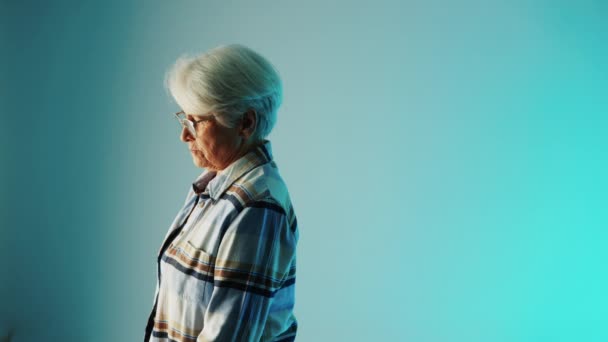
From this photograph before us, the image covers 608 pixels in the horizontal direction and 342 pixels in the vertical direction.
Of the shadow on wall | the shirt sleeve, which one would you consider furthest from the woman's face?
the shadow on wall

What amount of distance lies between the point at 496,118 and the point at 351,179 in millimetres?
548

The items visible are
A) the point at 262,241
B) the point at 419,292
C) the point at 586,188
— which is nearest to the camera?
the point at 262,241

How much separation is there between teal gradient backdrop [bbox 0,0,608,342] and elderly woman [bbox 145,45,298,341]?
0.97 metres

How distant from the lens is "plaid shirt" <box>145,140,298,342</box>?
1039mm

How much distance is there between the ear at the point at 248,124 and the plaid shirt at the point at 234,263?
39mm

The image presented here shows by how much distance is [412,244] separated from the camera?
7.01ft

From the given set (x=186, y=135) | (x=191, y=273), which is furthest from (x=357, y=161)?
(x=191, y=273)

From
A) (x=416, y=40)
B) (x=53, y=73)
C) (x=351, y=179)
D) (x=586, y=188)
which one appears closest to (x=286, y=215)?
(x=351, y=179)

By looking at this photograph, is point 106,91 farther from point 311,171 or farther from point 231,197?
point 231,197

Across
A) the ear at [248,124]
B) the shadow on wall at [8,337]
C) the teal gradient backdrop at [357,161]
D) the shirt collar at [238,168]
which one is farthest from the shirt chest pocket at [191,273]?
the shadow on wall at [8,337]

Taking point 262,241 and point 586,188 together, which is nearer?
point 262,241

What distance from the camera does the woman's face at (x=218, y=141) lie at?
3.80 feet

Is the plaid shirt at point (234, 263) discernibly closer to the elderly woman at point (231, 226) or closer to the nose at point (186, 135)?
the elderly woman at point (231, 226)

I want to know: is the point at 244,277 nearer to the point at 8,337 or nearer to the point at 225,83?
the point at 225,83
